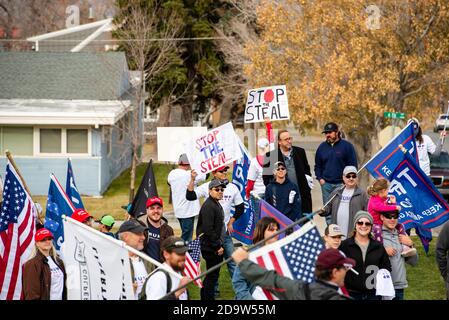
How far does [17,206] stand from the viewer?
1148cm

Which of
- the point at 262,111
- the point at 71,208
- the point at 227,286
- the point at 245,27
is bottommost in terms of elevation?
the point at 227,286

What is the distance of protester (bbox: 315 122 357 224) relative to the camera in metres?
14.5

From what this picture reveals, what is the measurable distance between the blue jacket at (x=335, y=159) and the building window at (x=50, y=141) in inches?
653

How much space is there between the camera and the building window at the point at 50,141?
98.3ft

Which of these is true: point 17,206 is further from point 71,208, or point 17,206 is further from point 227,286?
point 227,286

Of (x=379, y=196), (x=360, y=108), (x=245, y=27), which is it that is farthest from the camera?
(x=245, y=27)

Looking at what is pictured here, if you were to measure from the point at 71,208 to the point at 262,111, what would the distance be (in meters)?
3.99

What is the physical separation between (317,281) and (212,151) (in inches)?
259

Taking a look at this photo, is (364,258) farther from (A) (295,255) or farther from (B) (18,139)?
(B) (18,139)

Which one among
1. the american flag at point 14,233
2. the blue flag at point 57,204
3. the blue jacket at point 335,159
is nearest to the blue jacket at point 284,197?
the blue jacket at point 335,159

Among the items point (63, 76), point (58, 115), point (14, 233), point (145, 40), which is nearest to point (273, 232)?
point (14, 233)

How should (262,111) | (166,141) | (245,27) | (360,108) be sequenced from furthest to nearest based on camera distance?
(245,27)
(360,108)
(166,141)
(262,111)

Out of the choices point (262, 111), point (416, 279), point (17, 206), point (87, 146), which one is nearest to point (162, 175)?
point (87, 146)

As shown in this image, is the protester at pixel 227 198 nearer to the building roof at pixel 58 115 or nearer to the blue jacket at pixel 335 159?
the blue jacket at pixel 335 159
